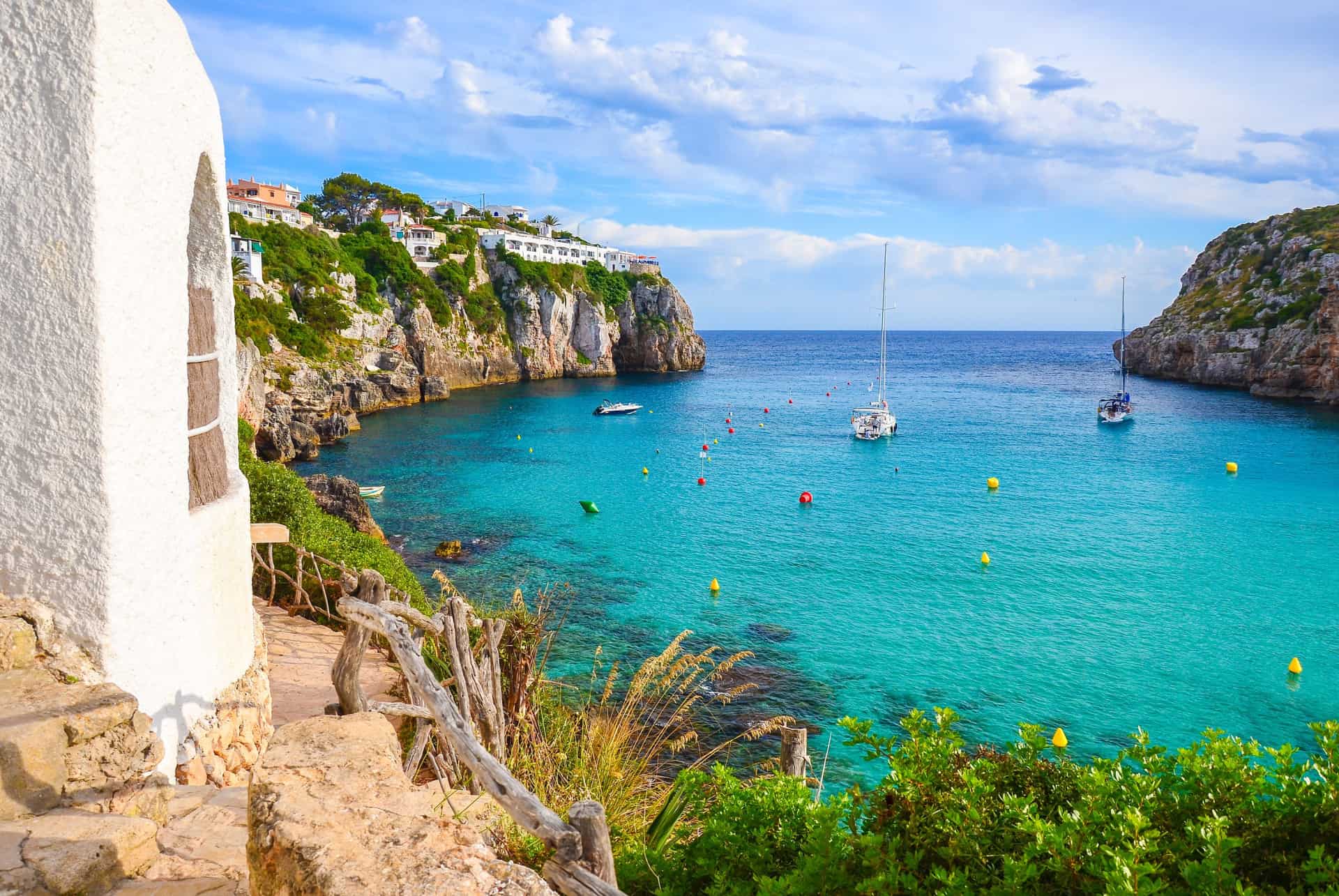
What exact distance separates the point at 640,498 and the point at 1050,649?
773 inches

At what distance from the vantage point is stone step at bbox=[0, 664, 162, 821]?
4414 mm

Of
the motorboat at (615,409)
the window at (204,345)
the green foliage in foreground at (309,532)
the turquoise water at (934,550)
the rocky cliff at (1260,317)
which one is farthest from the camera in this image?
the rocky cliff at (1260,317)

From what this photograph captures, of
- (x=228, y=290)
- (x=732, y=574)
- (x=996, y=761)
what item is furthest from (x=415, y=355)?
(x=996, y=761)

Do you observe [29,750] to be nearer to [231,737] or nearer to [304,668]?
[231,737]

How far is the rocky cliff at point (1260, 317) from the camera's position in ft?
220

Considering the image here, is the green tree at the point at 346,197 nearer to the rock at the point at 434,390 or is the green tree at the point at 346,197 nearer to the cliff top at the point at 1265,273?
the rock at the point at 434,390

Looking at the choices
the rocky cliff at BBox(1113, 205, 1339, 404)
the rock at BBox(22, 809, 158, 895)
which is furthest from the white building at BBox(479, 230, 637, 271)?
the rock at BBox(22, 809, 158, 895)

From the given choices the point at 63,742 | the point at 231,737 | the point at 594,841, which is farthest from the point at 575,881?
the point at 231,737

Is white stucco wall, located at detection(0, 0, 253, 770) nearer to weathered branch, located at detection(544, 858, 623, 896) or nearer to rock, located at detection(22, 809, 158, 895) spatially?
rock, located at detection(22, 809, 158, 895)

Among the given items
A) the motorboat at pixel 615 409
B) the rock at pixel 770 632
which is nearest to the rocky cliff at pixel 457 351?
the motorboat at pixel 615 409

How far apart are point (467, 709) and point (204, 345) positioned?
3.83 metres

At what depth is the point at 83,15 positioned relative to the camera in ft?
15.8

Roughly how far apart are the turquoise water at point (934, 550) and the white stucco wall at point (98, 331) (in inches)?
493

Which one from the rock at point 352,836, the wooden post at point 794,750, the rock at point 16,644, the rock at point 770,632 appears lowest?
the rock at point 770,632
